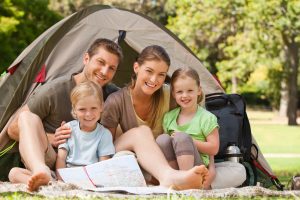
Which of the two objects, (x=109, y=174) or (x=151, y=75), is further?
(x=151, y=75)

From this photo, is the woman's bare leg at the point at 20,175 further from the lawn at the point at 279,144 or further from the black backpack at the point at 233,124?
the lawn at the point at 279,144

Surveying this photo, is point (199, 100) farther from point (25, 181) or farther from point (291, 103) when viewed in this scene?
point (291, 103)

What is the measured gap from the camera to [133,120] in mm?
3863

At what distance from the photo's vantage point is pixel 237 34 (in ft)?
67.2

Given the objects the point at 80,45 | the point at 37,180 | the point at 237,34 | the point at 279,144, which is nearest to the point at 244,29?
the point at 237,34

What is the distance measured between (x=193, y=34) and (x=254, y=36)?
2.27 m

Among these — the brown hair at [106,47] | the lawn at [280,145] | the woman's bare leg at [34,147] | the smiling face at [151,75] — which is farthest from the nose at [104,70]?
the lawn at [280,145]

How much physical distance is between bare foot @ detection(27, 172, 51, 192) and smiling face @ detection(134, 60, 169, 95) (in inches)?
36.2

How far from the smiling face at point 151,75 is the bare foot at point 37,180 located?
0.92 metres

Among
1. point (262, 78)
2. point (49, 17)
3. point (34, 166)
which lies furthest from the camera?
point (262, 78)

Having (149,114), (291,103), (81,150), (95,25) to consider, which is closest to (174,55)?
(95,25)

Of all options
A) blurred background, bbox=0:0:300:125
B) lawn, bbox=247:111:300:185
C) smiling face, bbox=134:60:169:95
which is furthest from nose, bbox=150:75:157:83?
blurred background, bbox=0:0:300:125

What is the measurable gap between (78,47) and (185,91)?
4.28ft

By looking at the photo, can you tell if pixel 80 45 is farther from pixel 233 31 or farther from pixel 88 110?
pixel 233 31
